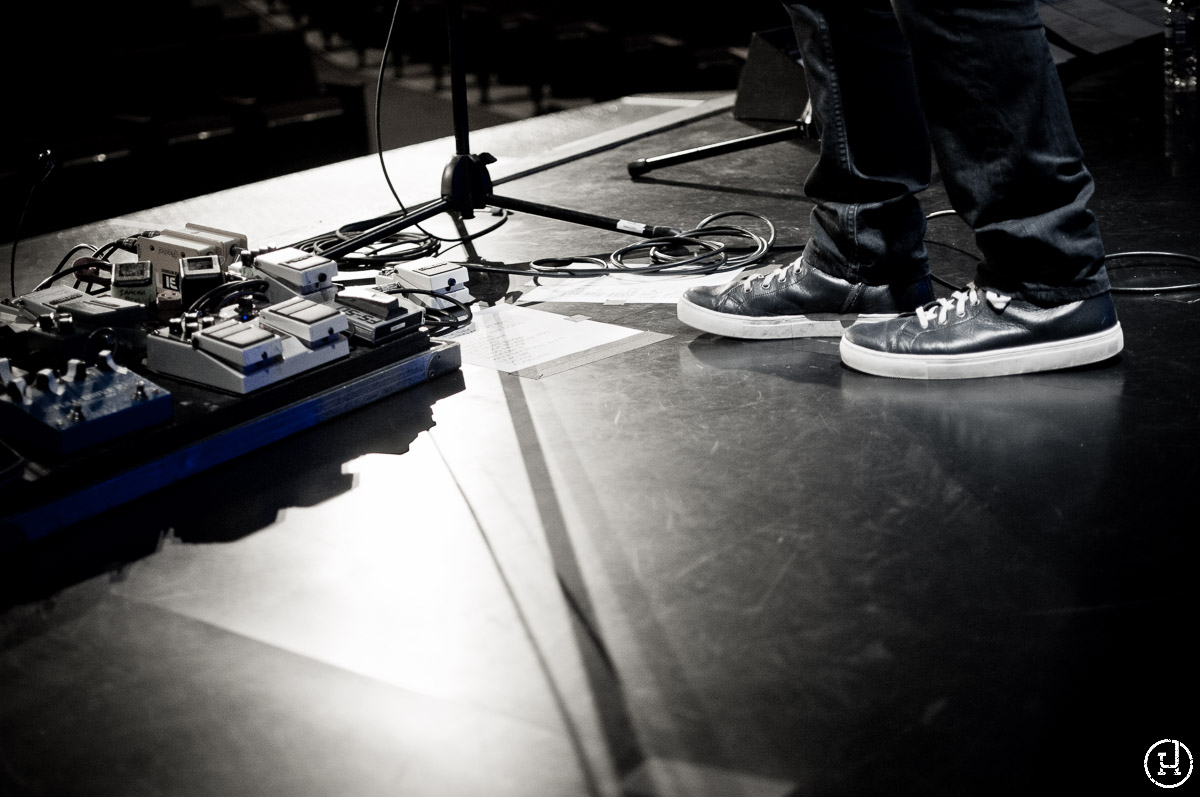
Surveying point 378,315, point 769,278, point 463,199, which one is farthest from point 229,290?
point 769,278

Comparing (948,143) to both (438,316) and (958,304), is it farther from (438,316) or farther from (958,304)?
(438,316)

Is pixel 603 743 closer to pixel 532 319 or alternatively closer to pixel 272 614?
pixel 272 614

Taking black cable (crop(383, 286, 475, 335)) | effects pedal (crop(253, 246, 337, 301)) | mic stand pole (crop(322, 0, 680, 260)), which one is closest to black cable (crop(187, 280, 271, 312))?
effects pedal (crop(253, 246, 337, 301))

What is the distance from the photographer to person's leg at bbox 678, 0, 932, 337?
1257mm

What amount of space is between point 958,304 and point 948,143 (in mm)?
180

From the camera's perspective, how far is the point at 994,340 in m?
1.17

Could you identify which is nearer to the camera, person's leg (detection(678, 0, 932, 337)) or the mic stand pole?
person's leg (detection(678, 0, 932, 337))

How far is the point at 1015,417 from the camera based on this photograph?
1074mm

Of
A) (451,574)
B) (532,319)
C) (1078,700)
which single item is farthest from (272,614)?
(532,319)

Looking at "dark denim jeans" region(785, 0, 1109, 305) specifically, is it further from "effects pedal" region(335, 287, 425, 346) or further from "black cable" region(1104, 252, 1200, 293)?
"effects pedal" region(335, 287, 425, 346)

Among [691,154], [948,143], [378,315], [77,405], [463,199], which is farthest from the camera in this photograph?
[691,154]
